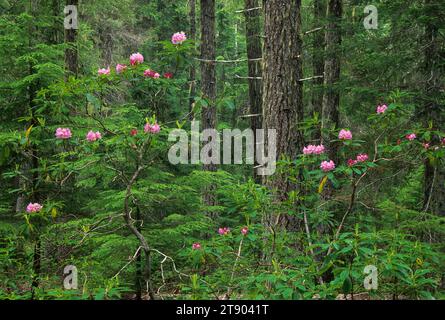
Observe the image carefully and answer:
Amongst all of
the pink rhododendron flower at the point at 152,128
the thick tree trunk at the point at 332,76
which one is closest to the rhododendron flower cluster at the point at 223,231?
the pink rhododendron flower at the point at 152,128

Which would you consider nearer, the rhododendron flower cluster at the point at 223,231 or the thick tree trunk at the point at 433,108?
the rhododendron flower cluster at the point at 223,231

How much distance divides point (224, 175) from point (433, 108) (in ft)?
10.7

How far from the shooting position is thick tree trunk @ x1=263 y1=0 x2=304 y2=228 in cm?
622

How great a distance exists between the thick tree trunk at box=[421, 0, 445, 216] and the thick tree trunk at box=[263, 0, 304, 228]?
193 cm

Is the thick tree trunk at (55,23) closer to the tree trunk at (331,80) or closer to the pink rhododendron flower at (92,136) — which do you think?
the tree trunk at (331,80)

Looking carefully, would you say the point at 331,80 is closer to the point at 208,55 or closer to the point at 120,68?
the point at 208,55

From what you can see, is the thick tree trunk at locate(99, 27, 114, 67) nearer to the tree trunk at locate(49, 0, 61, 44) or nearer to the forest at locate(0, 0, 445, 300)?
the forest at locate(0, 0, 445, 300)

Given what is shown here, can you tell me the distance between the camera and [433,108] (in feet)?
22.2

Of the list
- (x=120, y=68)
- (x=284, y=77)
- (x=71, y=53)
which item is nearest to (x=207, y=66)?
(x=71, y=53)

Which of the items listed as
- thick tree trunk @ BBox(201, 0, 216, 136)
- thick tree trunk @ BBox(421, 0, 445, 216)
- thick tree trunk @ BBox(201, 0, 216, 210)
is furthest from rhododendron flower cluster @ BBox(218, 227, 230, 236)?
thick tree trunk @ BBox(201, 0, 216, 136)

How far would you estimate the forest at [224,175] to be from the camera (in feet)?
12.6

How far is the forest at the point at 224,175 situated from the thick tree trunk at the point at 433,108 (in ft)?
0.07
